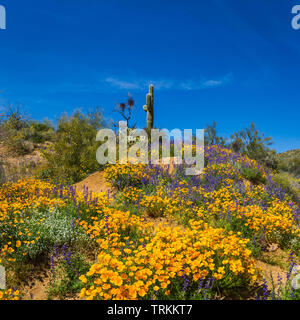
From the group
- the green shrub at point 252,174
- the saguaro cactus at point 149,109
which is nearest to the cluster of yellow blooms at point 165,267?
the green shrub at point 252,174

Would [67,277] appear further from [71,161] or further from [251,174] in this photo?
[251,174]

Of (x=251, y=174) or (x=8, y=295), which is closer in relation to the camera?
(x=8, y=295)

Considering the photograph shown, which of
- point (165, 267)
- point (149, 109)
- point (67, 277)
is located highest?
point (149, 109)

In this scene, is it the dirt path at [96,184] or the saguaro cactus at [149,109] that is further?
the saguaro cactus at [149,109]

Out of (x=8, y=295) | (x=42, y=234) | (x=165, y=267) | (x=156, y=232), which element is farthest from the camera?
(x=156, y=232)

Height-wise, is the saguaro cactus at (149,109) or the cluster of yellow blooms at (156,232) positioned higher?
the saguaro cactus at (149,109)

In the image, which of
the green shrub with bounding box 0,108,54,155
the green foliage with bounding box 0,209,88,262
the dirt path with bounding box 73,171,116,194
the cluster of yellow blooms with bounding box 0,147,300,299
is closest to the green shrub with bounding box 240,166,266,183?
the cluster of yellow blooms with bounding box 0,147,300,299

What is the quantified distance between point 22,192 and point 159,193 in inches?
153

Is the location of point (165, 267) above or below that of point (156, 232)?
below

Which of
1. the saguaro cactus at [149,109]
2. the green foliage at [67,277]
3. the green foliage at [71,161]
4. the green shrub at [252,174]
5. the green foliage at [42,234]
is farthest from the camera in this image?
the saguaro cactus at [149,109]

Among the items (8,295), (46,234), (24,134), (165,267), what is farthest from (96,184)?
(24,134)

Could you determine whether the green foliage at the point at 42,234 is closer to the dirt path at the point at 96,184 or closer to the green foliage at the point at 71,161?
the dirt path at the point at 96,184

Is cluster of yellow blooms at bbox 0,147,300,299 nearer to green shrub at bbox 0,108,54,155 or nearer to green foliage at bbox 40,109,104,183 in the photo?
green foliage at bbox 40,109,104,183

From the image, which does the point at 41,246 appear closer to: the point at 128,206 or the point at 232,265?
the point at 128,206
